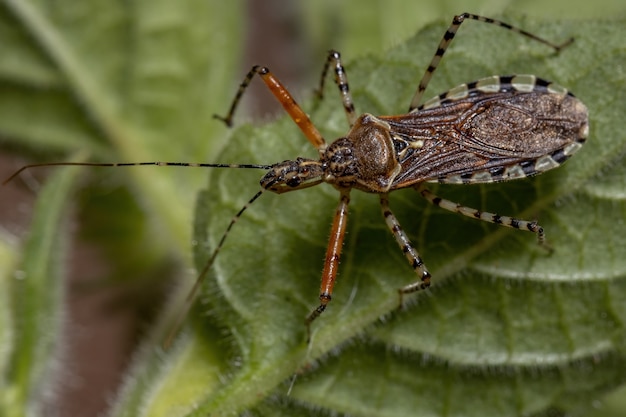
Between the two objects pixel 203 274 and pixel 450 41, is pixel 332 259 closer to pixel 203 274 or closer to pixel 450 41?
pixel 203 274

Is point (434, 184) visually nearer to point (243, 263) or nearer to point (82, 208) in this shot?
point (243, 263)

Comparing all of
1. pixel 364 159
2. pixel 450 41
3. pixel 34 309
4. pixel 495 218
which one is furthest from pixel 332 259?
pixel 34 309

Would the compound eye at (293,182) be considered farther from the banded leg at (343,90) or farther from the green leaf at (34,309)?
the green leaf at (34,309)

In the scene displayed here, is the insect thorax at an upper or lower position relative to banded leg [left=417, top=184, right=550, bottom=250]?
upper

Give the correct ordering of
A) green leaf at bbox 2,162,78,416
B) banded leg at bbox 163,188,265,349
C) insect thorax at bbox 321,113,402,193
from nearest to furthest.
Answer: green leaf at bbox 2,162,78,416, banded leg at bbox 163,188,265,349, insect thorax at bbox 321,113,402,193

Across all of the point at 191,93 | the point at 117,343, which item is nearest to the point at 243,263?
the point at 191,93

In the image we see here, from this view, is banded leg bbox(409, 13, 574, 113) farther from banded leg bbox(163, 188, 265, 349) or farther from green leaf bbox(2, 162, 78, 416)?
green leaf bbox(2, 162, 78, 416)

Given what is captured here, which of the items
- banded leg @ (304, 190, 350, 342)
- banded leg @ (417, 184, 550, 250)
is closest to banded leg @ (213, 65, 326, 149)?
banded leg @ (304, 190, 350, 342)

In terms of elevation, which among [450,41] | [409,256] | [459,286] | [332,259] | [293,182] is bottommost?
[459,286]
